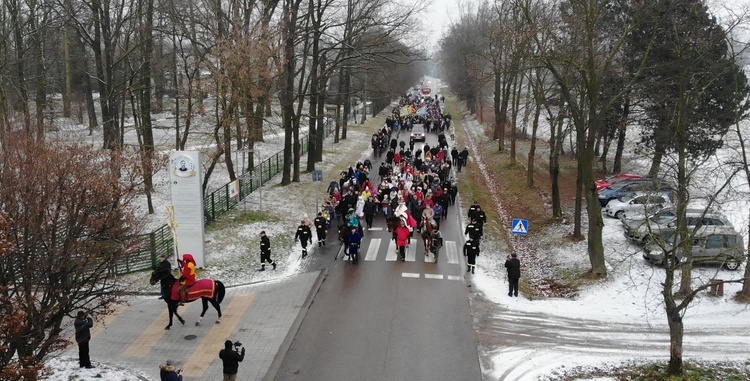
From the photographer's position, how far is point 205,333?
14695 millimetres

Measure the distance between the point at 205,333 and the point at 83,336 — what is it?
308 cm

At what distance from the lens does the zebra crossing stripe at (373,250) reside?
2045 centimetres

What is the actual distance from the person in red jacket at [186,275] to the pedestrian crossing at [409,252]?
6815 mm

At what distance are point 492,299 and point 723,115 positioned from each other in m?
17.8

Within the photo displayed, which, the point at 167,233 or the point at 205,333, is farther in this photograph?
the point at 167,233

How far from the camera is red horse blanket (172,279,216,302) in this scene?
14.6 meters

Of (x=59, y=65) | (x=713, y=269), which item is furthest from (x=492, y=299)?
(x=59, y=65)

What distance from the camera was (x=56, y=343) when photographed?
9797mm

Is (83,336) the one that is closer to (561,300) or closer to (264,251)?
(264,251)

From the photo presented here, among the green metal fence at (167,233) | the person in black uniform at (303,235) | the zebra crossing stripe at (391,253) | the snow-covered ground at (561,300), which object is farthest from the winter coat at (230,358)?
the zebra crossing stripe at (391,253)

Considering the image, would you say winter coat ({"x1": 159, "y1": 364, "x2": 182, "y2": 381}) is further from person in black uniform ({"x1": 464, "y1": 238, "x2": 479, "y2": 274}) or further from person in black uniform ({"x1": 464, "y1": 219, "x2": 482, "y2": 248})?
person in black uniform ({"x1": 464, "y1": 219, "x2": 482, "y2": 248})

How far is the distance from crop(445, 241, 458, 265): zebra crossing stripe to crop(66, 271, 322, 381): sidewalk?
16.6ft

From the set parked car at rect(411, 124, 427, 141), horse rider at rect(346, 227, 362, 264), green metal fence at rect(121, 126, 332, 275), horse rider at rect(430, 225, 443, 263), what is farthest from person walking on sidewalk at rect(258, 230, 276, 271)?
parked car at rect(411, 124, 427, 141)

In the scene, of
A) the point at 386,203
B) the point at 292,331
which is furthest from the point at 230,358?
the point at 386,203
